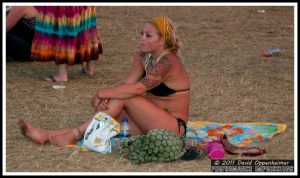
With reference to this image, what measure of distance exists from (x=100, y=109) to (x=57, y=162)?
0.66m

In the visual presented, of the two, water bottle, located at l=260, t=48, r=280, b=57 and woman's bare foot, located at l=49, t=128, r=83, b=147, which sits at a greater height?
water bottle, located at l=260, t=48, r=280, b=57

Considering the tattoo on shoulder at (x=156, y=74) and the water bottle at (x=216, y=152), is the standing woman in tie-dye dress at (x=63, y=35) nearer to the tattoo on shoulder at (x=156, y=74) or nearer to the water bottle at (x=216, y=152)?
the tattoo on shoulder at (x=156, y=74)

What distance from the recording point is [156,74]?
6348 millimetres

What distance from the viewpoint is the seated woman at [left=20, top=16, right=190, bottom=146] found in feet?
20.7

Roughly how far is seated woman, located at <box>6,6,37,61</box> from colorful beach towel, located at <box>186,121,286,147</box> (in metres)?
3.14

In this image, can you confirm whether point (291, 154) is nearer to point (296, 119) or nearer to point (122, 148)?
point (296, 119)

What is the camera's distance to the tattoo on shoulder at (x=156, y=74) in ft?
20.8

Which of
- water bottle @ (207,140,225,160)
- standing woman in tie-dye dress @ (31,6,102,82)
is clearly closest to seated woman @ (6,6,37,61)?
standing woman in tie-dye dress @ (31,6,102,82)

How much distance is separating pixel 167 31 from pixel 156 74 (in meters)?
0.40

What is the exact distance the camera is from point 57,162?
237 inches

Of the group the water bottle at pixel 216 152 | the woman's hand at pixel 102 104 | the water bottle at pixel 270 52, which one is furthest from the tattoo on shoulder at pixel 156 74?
the water bottle at pixel 270 52

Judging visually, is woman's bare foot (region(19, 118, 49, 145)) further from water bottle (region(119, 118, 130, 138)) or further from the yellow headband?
the yellow headband

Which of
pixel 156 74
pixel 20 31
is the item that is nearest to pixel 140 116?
pixel 156 74

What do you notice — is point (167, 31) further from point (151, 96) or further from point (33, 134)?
point (33, 134)
